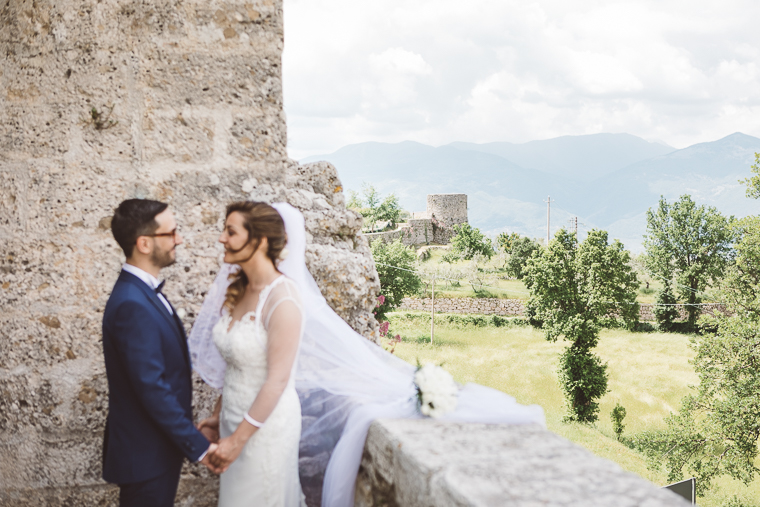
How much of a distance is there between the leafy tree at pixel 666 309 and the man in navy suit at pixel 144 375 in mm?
33022

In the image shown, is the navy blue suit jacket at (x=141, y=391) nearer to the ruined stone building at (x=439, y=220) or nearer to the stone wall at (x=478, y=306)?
the stone wall at (x=478, y=306)

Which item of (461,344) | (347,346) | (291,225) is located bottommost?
(461,344)

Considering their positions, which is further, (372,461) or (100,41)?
(100,41)

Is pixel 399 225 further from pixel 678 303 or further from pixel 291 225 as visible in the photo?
pixel 291 225

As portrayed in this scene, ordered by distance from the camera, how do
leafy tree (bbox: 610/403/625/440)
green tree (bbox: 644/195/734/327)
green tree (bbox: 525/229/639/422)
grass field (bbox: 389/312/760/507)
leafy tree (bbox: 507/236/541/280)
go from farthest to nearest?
leafy tree (bbox: 507/236/541/280)
green tree (bbox: 644/195/734/327)
grass field (bbox: 389/312/760/507)
green tree (bbox: 525/229/639/422)
leafy tree (bbox: 610/403/625/440)

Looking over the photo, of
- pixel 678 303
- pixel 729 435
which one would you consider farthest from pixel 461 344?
pixel 729 435

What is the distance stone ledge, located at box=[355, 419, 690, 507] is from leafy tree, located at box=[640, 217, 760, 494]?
42.3 ft

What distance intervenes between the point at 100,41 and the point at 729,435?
1448cm

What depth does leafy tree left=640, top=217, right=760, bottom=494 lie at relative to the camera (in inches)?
473

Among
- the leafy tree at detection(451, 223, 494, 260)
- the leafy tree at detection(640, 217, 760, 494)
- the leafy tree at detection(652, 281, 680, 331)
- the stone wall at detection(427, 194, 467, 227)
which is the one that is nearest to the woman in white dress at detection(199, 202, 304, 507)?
the leafy tree at detection(640, 217, 760, 494)

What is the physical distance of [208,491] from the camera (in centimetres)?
Answer: 236

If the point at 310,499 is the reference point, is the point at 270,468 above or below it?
above

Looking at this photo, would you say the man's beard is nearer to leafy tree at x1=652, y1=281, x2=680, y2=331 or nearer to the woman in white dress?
the woman in white dress

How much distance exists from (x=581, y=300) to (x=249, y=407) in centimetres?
2149
